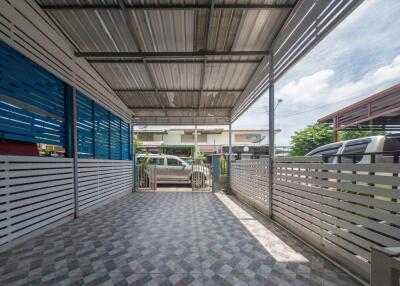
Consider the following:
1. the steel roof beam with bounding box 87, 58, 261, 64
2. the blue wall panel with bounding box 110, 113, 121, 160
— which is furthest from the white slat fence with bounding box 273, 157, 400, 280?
the blue wall panel with bounding box 110, 113, 121, 160

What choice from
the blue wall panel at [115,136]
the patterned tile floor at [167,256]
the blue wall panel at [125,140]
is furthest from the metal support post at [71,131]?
the blue wall panel at [125,140]

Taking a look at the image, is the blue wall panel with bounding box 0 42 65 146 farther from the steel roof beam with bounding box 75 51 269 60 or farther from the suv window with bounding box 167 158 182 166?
the suv window with bounding box 167 158 182 166

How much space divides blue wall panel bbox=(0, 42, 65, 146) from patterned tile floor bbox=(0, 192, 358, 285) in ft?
5.61

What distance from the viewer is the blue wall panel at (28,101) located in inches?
108

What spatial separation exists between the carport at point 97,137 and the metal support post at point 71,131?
0.07 ft

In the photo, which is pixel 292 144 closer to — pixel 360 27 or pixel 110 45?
pixel 360 27

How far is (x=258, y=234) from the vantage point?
10.5ft

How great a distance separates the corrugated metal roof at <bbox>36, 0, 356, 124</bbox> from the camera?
2910mm

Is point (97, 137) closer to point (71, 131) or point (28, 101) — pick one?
point (71, 131)

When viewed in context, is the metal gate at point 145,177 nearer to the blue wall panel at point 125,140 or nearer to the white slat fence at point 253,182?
the blue wall panel at point 125,140

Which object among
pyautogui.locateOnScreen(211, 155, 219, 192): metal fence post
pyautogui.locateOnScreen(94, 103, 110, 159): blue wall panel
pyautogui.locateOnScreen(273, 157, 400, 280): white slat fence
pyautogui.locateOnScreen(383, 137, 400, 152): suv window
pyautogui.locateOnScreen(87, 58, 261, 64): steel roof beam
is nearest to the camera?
pyautogui.locateOnScreen(273, 157, 400, 280): white slat fence

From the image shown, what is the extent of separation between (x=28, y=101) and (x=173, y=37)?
2.70 m

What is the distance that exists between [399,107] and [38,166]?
927 centimetres

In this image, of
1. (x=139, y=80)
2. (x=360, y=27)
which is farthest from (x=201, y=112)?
(x=360, y=27)
